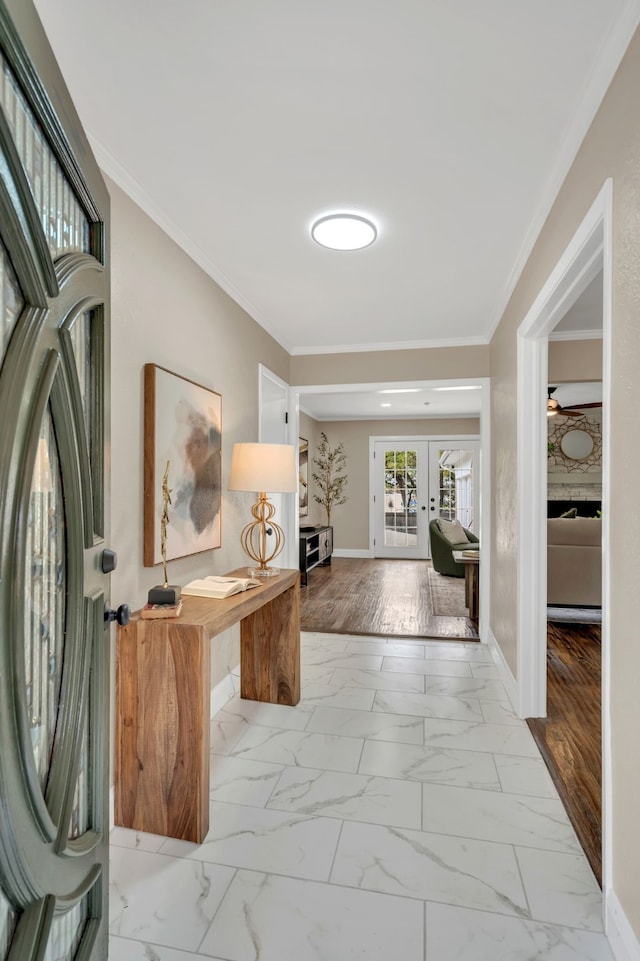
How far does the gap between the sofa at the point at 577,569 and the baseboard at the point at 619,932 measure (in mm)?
3402

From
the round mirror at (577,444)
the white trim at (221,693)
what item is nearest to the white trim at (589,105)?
the white trim at (221,693)

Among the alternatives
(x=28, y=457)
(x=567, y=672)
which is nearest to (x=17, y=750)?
(x=28, y=457)

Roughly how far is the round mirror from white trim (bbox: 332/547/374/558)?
348 centimetres

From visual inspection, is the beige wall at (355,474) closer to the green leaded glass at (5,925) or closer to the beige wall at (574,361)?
the beige wall at (574,361)

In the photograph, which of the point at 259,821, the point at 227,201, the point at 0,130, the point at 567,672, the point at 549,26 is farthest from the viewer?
the point at 567,672

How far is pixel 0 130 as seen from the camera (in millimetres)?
604

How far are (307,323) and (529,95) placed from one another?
2.32 m

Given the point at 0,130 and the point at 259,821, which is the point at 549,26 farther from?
the point at 259,821

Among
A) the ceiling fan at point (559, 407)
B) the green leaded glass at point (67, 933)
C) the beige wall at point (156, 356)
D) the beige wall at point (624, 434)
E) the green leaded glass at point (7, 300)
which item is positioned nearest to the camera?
the green leaded glass at point (7, 300)

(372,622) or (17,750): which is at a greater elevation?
(17,750)

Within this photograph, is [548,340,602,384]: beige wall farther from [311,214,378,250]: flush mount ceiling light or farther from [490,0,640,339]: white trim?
[311,214,378,250]: flush mount ceiling light

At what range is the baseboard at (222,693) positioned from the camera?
2.75 metres

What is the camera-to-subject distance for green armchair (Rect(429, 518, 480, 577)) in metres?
6.52

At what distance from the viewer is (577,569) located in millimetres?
4539
